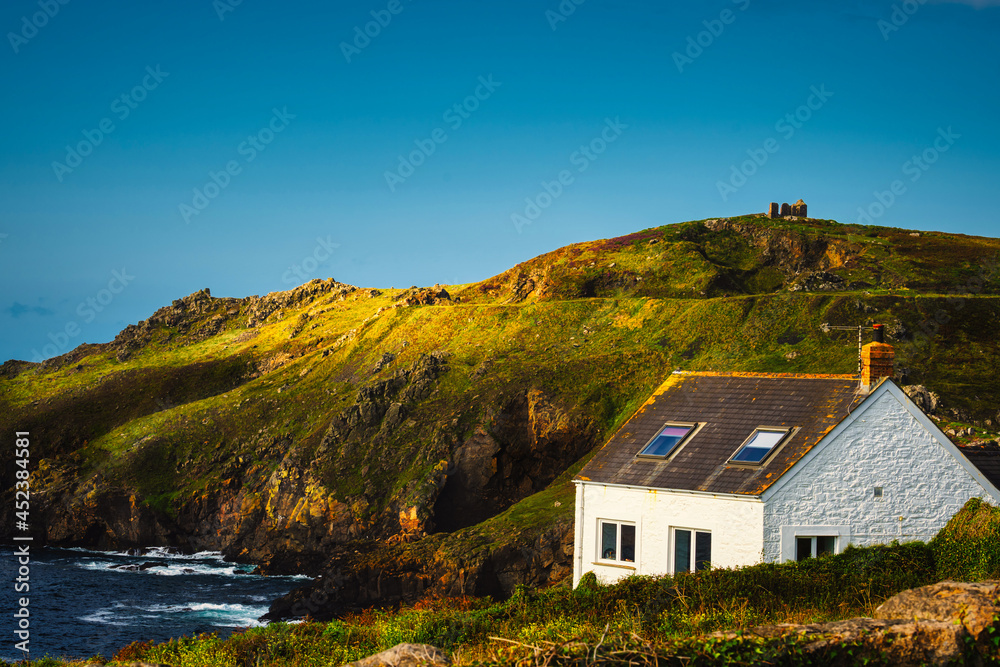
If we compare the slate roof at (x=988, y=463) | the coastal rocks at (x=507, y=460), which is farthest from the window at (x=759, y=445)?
the coastal rocks at (x=507, y=460)

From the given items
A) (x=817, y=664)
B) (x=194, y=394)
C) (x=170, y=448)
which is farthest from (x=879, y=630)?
(x=194, y=394)

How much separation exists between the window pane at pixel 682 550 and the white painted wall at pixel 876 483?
2.90m

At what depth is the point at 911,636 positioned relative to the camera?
13664mm

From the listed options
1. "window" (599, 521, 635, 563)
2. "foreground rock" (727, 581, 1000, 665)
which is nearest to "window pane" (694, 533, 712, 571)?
"window" (599, 521, 635, 563)

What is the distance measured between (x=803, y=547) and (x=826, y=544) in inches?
32.4

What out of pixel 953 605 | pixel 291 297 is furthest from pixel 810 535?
pixel 291 297

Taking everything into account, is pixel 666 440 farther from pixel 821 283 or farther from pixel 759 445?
pixel 821 283

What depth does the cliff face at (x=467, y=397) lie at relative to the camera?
60.1 metres

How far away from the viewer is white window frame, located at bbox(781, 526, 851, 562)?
88.8ft

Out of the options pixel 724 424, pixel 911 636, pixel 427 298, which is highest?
pixel 427 298

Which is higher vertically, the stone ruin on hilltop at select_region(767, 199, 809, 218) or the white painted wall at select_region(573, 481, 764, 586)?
the stone ruin on hilltop at select_region(767, 199, 809, 218)

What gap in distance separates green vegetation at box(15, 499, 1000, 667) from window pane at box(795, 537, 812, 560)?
9.43ft

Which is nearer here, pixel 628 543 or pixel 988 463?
pixel 628 543

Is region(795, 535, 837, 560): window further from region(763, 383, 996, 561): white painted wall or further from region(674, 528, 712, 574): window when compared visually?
region(674, 528, 712, 574): window
